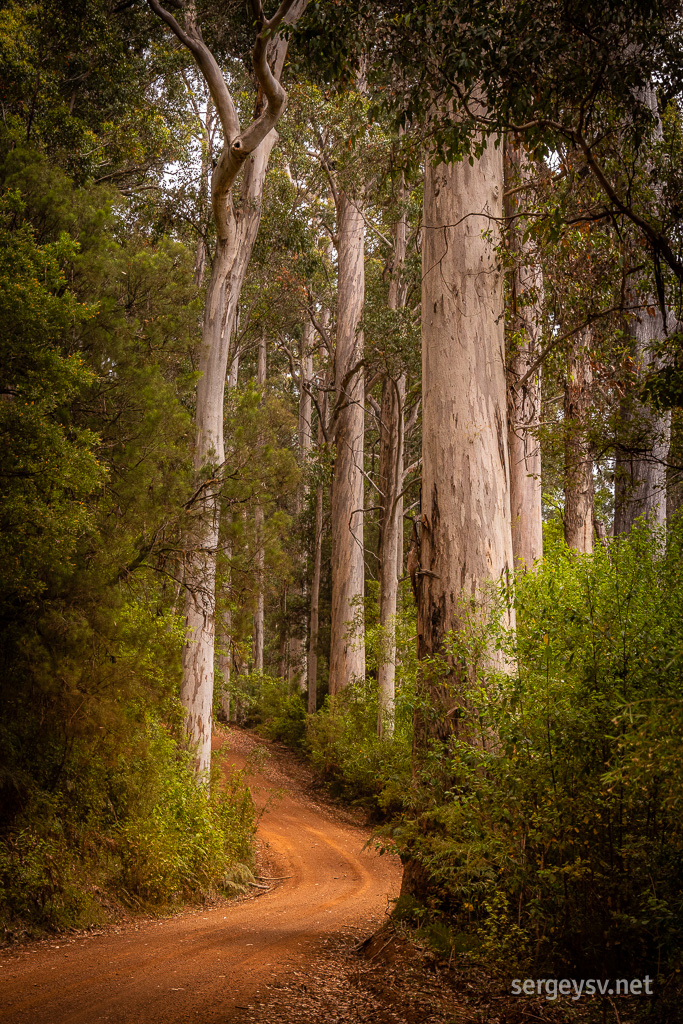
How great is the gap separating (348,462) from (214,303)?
8.36 meters

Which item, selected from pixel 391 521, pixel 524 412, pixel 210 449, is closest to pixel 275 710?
pixel 391 521

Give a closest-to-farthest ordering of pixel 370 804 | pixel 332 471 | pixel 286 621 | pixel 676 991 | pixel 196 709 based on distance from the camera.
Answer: pixel 676 991, pixel 196 709, pixel 370 804, pixel 332 471, pixel 286 621

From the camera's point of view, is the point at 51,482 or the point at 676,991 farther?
the point at 51,482

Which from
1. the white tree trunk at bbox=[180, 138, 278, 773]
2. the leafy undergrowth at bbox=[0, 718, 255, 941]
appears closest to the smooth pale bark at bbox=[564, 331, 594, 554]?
the white tree trunk at bbox=[180, 138, 278, 773]

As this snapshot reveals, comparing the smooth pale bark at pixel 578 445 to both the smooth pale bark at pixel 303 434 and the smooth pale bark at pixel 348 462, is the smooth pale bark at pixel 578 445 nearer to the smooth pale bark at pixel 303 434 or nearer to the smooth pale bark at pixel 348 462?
the smooth pale bark at pixel 348 462

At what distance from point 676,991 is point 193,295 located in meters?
10.6

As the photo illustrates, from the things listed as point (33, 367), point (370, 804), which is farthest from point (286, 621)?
point (33, 367)

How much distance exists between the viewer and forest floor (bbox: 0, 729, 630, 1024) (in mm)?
4719

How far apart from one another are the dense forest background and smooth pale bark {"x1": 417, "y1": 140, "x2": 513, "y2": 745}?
0.03m

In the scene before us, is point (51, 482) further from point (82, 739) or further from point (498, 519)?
point (498, 519)

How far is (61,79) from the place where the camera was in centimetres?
1164

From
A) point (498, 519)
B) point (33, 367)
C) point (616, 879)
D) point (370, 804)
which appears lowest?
point (370, 804)

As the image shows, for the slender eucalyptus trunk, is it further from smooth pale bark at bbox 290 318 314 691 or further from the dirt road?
the dirt road

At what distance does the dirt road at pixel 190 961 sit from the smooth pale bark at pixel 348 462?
7634 millimetres
